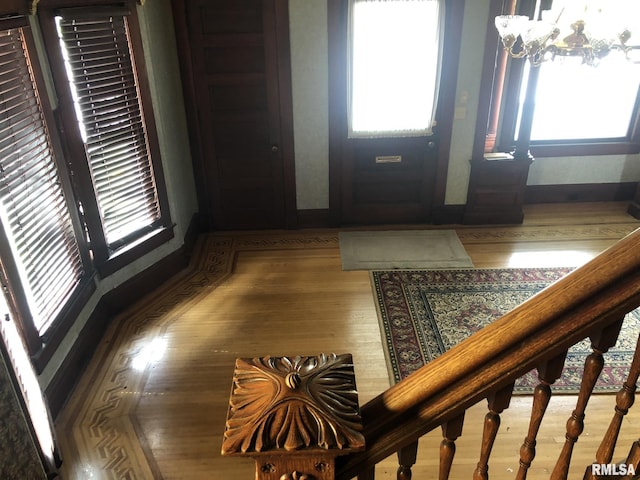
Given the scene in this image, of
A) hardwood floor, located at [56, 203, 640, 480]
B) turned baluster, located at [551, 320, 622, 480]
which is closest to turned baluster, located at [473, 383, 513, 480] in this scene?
turned baluster, located at [551, 320, 622, 480]

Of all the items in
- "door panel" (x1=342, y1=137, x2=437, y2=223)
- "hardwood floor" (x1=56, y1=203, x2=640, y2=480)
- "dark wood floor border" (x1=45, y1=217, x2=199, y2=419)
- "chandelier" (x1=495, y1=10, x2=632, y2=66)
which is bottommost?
"hardwood floor" (x1=56, y1=203, x2=640, y2=480)

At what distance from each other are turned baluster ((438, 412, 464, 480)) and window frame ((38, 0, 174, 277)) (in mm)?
3034

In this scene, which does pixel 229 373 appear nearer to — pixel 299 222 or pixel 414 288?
pixel 414 288

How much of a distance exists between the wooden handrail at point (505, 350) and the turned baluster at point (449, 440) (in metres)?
0.03

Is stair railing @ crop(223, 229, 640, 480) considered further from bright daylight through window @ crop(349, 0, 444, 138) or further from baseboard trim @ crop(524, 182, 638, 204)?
baseboard trim @ crop(524, 182, 638, 204)

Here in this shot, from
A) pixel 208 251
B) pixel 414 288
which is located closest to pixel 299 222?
pixel 208 251

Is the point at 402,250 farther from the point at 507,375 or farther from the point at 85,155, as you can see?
the point at 507,375

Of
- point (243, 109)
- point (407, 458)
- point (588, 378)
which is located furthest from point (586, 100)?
point (407, 458)

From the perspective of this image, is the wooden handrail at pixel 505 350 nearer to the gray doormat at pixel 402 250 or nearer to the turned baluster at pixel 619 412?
the turned baluster at pixel 619 412

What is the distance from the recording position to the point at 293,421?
74cm

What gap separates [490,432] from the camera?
864 millimetres

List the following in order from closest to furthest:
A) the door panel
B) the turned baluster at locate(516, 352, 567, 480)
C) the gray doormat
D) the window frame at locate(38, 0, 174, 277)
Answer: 1. the turned baluster at locate(516, 352, 567, 480)
2. the window frame at locate(38, 0, 174, 277)
3. the gray doormat
4. the door panel

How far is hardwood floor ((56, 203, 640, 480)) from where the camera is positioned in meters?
2.68

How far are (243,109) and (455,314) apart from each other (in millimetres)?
2593
